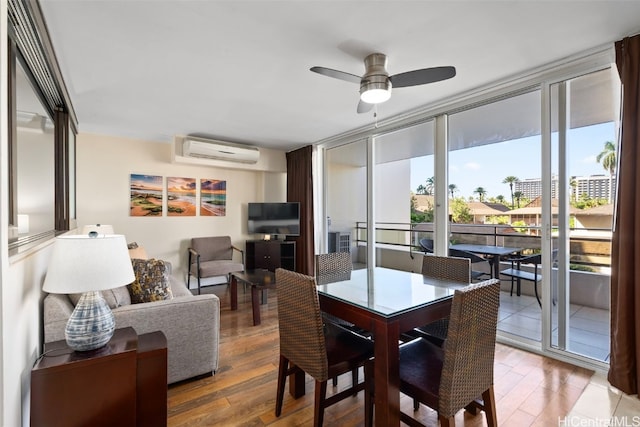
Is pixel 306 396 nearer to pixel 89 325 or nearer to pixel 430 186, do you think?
pixel 89 325

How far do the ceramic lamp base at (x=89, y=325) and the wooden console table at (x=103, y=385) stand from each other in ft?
0.14

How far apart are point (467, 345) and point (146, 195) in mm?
4779

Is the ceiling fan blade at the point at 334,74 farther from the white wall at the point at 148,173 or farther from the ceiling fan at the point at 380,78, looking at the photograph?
the white wall at the point at 148,173

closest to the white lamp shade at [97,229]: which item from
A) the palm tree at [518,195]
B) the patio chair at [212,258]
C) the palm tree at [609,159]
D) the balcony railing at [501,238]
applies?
the patio chair at [212,258]

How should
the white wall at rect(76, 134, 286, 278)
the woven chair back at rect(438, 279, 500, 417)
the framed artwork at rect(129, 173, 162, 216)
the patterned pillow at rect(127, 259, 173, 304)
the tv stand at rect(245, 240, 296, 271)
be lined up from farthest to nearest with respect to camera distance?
1. the tv stand at rect(245, 240, 296, 271)
2. the framed artwork at rect(129, 173, 162, 216)
3. the white wall at rect(76, 134, 286, 278)
4. the patterned pillow at rect(127, 259, 173, 304)
5. the woven chair back at rect(438, 279, 500, 417)

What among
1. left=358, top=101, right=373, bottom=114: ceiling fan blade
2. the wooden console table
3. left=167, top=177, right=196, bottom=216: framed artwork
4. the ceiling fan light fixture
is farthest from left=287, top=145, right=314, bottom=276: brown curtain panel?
the wooden console table

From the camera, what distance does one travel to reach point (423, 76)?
2055mm

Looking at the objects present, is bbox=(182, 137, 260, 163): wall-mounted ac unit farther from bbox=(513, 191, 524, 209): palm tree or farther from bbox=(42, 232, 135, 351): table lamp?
bbox=(513, 191, 524, 209): palm tree

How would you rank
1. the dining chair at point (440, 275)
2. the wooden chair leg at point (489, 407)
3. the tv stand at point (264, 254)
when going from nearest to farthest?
the wooden chair leg at point (489, 407)
the dining chair at point (440, 275)
the tv stand at point (264, 254)

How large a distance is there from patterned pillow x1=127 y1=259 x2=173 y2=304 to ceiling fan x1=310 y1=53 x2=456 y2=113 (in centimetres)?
188

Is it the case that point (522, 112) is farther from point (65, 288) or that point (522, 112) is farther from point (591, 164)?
point (65, 288)

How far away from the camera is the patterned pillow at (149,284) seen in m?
2.25

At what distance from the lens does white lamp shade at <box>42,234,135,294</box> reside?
55.1 inches

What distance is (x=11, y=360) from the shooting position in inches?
46.0
